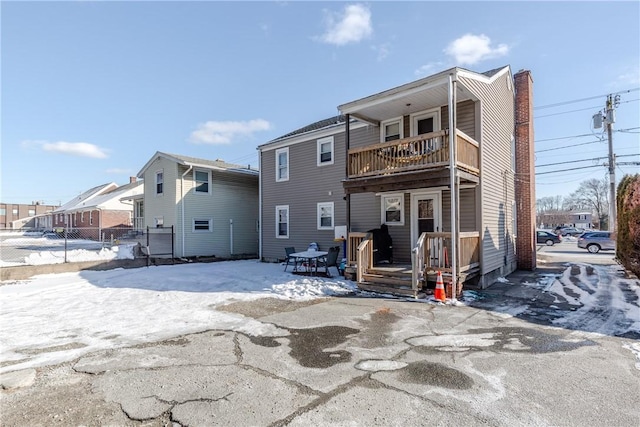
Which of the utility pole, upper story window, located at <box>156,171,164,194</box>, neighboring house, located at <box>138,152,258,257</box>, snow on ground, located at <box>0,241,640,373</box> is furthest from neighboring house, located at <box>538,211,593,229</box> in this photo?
upper story window, located at <box>156,171,164,194</box>

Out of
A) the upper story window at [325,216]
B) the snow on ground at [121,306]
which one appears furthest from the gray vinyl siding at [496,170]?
the upper story window at [325,216]

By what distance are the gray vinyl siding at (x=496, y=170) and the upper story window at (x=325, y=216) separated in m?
5.82

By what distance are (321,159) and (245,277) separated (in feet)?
19.5

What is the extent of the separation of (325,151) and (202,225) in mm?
8075

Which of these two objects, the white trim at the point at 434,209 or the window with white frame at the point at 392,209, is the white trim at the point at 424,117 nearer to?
the white trim at the point at 434,209

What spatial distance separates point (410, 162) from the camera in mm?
9391

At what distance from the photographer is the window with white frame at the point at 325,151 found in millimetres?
13898

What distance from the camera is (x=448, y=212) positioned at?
34.3 feet

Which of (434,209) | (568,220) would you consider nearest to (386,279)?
(434,209)

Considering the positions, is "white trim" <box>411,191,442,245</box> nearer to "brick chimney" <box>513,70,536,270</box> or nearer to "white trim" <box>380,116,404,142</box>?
"white trim" <box>380,116,404,142</box>

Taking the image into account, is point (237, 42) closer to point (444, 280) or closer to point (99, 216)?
point (444, 280)

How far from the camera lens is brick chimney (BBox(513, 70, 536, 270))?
13930 millimetres

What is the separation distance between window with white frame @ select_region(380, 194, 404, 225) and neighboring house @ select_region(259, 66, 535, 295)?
4cm

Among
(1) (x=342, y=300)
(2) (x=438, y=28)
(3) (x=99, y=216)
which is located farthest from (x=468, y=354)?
(3) (x=99, y=216)
